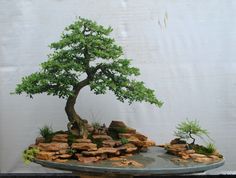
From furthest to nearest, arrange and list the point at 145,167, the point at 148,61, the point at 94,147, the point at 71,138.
Answer: the point at 148,61, the point at 71,138, the point at 94,147, the point at 145,167

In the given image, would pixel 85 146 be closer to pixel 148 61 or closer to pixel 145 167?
pixel 145 167

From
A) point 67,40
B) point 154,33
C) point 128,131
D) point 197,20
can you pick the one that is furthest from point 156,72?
point 67,40

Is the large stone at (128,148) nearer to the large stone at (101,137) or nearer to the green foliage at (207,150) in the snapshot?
the large stone at (101,137)

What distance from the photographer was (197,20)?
2.07m

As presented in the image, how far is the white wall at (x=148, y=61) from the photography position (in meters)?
2.06

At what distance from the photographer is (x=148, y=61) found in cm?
207

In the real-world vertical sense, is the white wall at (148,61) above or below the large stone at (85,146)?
above

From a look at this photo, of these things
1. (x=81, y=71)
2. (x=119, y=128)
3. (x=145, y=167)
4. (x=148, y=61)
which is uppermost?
(x=148, y=61)

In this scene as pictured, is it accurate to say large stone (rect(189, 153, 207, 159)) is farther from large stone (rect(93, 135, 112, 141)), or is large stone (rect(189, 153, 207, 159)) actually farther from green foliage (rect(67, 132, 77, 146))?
green foliage (rect(67, 132, 77, 146))

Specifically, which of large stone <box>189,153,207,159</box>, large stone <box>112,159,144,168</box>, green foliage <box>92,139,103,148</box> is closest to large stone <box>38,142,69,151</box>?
green foliage <box>92,139,103,148</box>

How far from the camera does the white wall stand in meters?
2.06

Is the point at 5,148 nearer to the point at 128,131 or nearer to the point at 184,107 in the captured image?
the point at 128,131

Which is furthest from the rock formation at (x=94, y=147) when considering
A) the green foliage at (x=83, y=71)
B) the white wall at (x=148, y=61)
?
the white wall at (x=148, y=61)

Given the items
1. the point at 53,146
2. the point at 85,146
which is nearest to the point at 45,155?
the point at 53,146
